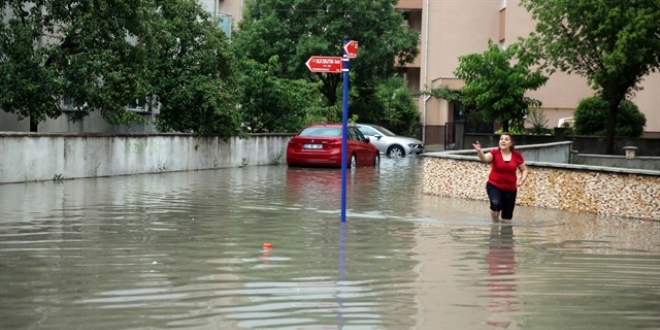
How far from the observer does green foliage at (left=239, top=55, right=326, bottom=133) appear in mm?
38250

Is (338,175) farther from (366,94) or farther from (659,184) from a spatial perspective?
(366,94)

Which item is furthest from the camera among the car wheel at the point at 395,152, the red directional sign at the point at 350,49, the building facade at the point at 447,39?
the building facade at the point at 447,39

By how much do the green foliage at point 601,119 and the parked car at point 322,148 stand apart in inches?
476

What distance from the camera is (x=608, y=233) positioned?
1476 centimetres

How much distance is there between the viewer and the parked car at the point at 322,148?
110 feet

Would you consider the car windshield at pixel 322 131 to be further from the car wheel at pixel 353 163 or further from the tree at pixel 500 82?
the tree at pixel 500 82

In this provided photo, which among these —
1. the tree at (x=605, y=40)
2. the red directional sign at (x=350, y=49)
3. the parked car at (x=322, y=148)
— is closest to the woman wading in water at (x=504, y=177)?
the red directional sign at (x=350, y=49)

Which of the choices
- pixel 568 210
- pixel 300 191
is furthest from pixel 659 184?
pixel 300 191

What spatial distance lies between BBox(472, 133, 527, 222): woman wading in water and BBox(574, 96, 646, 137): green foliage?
92.5 ft

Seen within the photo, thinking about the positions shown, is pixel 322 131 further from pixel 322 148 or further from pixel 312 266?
pixel 312 266

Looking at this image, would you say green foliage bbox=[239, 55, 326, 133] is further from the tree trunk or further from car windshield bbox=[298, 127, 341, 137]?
the tree trunk

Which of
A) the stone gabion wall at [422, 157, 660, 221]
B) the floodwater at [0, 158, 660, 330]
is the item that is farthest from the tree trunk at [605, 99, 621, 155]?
the floodwater at [0, 158, 660, 330]

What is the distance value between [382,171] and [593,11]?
8830 mm

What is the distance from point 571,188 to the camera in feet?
61.4
